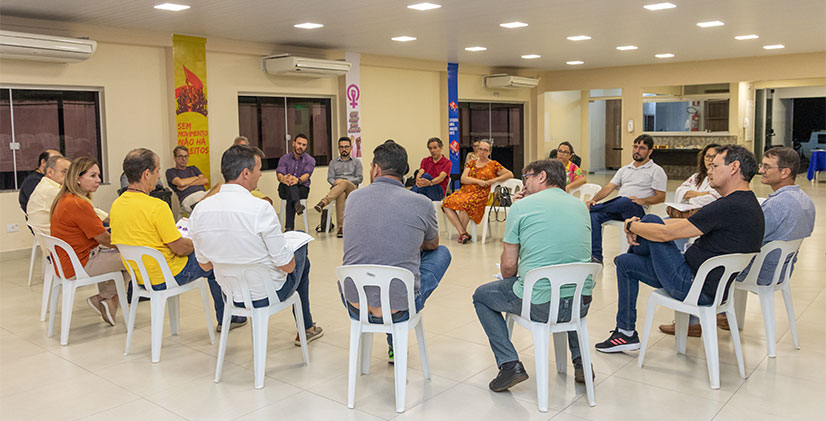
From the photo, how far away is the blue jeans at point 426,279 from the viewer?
3.45 meters

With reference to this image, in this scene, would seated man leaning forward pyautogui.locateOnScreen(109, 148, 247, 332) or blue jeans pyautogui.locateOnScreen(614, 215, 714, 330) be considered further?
seated man leaning forward pyautogui.locateOnScreen(109, 148, 247, 332)

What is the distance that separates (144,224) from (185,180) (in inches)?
191

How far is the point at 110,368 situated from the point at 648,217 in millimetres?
3322

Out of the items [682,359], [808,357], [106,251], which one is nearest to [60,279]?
[106,251]

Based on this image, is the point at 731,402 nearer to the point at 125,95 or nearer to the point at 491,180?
the point at 491,180

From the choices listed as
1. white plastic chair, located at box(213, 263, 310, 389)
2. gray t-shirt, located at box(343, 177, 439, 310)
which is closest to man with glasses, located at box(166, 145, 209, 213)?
white plastic chair, located at box(213, 263, 310, 389)

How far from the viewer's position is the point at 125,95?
8.66 m

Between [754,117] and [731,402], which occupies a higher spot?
[754,117]

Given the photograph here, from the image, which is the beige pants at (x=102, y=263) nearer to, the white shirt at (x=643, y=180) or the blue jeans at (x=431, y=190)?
the white shirt at (x=643, y=180)

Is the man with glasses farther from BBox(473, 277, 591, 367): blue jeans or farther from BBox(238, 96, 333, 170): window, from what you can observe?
BBox(473, 277, 591, 367): blue jeans

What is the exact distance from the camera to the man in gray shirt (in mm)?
9242

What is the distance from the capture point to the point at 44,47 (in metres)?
7.20

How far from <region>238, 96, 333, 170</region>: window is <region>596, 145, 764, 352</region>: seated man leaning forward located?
24.3 ft

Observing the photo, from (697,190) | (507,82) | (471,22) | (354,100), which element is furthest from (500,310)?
(507,82)
